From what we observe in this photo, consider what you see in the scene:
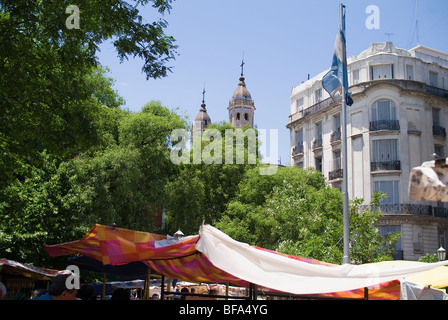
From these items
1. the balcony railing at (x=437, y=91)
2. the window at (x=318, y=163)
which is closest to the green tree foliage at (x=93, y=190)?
the window at (x=318, y=163)

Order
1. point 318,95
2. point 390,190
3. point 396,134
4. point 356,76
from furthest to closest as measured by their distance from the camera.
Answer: point 318,95 < point 356,76 < point 396,134 < point 390,190

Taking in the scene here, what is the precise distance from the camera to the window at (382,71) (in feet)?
118

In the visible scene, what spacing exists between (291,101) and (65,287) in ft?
135

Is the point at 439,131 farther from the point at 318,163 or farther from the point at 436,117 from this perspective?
the point at 318,163

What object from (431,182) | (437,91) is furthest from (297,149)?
(431,182)

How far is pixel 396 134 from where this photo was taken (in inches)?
1374

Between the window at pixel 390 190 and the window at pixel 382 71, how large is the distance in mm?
8081

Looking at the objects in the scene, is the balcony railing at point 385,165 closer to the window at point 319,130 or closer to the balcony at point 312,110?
the balcony at point 312,110

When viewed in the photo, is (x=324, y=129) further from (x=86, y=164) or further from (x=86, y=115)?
(x=86, y=115)

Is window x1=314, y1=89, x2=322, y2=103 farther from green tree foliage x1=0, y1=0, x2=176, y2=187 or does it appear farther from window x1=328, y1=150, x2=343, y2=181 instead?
green tree foliage x1=0, y1=0, x2=176, y2=187

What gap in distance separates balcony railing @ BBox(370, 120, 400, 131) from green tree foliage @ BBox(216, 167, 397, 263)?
5523mm

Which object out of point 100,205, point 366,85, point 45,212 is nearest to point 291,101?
point 366,85

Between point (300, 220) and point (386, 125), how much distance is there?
1456 cm

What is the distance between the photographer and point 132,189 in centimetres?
2886
